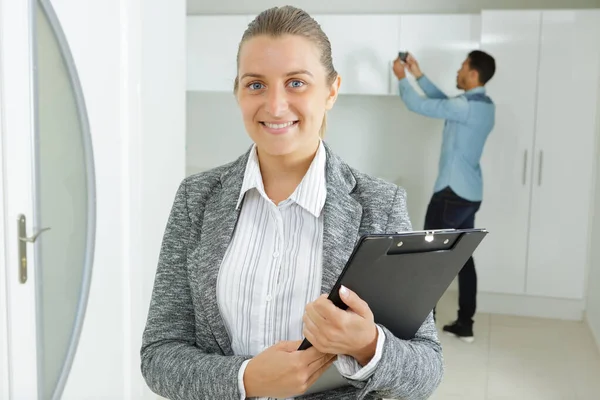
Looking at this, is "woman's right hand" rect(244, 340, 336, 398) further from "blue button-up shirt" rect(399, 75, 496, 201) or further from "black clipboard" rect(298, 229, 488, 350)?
"blue button-up shirt" rect(399, 75, 496, 201)

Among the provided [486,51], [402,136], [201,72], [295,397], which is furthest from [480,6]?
[295,397]

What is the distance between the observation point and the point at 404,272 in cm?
103

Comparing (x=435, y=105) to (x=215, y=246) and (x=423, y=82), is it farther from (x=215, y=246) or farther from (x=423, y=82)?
(x=215, y=246)

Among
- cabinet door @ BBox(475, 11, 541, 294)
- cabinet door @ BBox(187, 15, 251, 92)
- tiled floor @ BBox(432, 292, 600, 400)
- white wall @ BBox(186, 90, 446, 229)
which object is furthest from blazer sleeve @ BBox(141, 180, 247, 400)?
white wall @ BBox(186, 90, 446, 229)

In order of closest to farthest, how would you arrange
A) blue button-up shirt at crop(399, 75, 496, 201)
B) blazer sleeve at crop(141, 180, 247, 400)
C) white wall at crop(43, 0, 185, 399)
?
blazer sleeve at crop(141, 180, 247, 400)
white wall at crop(43, 0, 185, 399)
blue button-up shirt at crop(399, 75, 496, 201)

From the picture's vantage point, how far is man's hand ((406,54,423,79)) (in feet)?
14.2

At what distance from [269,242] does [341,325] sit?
0.26 meters

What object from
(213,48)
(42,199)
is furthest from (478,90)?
(42,199)

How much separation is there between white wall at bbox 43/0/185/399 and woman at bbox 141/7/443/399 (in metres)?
1.19

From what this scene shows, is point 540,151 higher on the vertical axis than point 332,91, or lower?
lower

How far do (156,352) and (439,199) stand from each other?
318cm

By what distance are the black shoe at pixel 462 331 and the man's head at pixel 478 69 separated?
1427mm

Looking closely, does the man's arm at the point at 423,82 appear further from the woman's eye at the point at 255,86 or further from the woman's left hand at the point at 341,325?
the woman's left hand at the point at 341,325

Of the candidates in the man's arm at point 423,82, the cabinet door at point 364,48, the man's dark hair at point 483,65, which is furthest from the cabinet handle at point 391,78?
the man's dark hair at point 483,65
